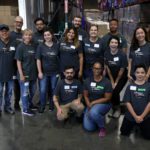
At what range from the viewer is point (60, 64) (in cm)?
639

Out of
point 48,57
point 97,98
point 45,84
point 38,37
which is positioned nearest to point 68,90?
point 97,98

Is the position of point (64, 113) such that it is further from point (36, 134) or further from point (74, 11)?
point (74, 11)

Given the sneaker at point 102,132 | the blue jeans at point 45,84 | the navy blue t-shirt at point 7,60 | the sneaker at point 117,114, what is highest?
the navy blue t-shirt at point 7,60

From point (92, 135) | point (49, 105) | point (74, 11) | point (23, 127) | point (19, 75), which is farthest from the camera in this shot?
point (74, 11)

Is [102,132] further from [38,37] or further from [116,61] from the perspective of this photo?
[38,37]

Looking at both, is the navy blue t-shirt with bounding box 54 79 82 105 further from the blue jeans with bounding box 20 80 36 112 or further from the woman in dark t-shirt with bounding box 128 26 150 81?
the woman in dark t-shirt with bounding box 128 26 150 81

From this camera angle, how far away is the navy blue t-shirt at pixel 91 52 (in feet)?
20.4

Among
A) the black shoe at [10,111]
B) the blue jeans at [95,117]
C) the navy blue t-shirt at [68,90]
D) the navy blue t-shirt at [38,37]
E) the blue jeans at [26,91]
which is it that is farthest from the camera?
the navy blue t-shirt at [38,37]

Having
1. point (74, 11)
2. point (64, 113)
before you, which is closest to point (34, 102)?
Result: point (64, 113)

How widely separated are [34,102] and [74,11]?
49.3ft

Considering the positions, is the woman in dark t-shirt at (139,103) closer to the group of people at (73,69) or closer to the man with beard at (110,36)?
the group of people at (73,69)

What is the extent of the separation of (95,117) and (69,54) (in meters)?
1.43

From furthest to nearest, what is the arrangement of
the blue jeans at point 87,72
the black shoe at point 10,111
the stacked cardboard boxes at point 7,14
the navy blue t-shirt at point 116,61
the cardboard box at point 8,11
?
the cardboard box at point 8,11, the stacked cardboard boxes at point 7,14, the black shoe at point 10,111, the blue jeans at point 87,72, the navy blue t-shirt at point 116,61

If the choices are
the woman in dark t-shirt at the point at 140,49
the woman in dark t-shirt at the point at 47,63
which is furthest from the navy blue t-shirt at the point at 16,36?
the woman in dark t-shirt at the point at 140,49
